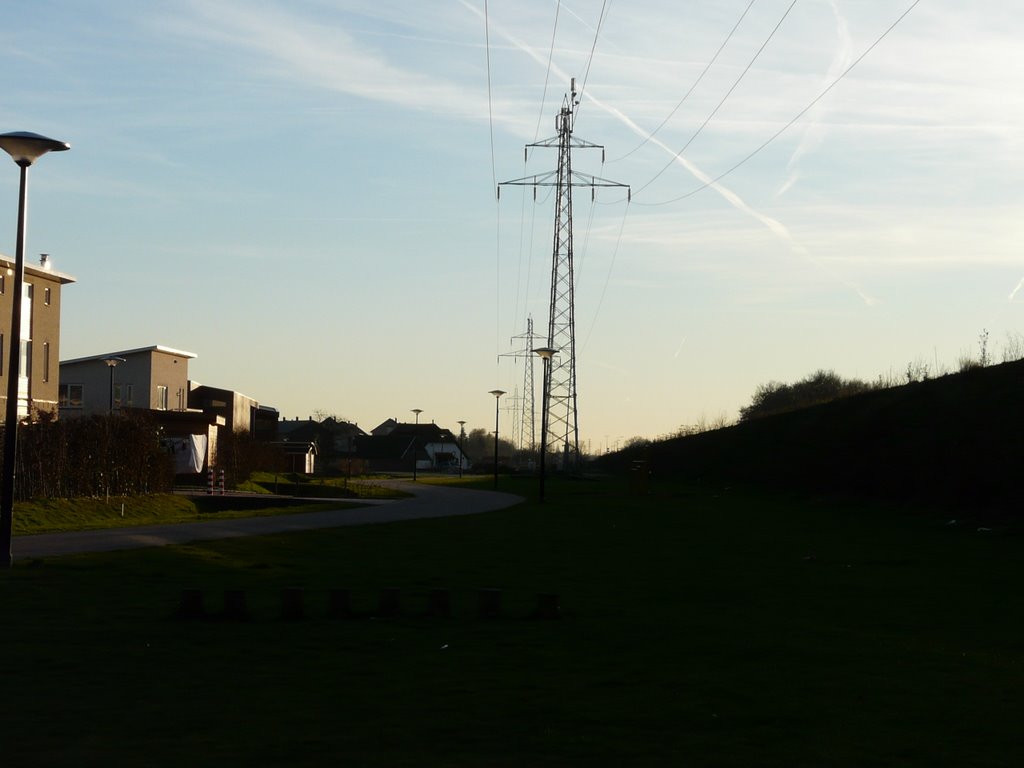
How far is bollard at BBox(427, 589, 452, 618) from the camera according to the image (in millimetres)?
12688

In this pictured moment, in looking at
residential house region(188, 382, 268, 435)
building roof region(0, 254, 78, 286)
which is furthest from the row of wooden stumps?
residential house region(188, 382, 268, 435)

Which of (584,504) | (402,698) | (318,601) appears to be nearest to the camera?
(402,698)

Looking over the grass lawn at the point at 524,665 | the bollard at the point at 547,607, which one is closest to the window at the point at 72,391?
the grass lawn at the point at 524,665

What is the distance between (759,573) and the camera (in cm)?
1761

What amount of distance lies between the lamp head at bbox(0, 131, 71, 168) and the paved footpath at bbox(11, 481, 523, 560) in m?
5.58

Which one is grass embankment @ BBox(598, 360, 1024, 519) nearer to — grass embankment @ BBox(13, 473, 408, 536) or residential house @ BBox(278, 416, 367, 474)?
grass embankment @ BBox(13, 473, 408, 536)

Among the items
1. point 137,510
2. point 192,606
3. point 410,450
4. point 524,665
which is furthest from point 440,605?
point 410,450

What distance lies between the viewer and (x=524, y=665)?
9.84 metres

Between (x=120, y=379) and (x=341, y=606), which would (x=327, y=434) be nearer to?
(x=120, y=379)

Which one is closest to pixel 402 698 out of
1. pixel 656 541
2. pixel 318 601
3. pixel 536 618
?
pixel 536 618

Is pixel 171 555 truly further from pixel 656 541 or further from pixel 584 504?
pixel 584 504

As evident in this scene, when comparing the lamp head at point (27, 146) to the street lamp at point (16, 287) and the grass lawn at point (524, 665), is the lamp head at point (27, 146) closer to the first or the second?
the street lamp at point (16, 287)

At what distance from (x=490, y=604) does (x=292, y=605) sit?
6.35ft

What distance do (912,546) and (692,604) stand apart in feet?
33.2
